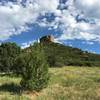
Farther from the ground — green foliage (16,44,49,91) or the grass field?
green foliage (16,44,49,91)

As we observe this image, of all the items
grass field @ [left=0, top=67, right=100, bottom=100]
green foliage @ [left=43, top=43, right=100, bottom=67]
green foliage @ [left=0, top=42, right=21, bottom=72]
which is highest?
green foliage @ [left=43, top=43, right=100, bottom=67]

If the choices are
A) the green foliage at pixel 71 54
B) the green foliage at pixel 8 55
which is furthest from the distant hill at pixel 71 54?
the green foliage at pixel 8 55

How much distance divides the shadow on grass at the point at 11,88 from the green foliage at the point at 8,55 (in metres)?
26.6

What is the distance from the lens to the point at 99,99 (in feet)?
70.3

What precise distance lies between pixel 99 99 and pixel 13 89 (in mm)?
8340

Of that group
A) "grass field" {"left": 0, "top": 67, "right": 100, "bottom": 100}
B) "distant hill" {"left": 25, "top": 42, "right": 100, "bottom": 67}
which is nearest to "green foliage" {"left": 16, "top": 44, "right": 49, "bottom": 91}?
"grass field" {"left": 0, "top": 67, "right": 100, "bottom": 100}

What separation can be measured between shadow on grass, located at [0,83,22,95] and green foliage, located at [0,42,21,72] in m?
26.6

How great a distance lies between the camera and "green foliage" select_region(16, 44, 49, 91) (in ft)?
Answer: 84.2

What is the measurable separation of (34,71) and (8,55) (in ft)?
107

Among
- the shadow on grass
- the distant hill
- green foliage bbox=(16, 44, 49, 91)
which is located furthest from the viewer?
the distant hill

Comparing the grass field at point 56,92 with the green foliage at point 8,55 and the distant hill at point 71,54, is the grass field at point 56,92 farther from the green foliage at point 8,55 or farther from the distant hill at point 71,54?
the distant hill at point 71,54

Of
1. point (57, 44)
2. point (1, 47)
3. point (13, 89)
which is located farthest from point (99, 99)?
point (57, 44)

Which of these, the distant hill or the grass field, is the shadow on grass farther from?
the distant hill

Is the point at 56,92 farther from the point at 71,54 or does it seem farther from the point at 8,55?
the point at 71,54
